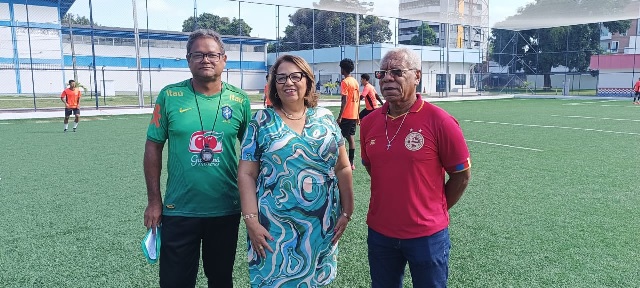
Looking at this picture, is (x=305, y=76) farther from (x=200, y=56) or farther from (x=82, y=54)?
(x=82, y=54)

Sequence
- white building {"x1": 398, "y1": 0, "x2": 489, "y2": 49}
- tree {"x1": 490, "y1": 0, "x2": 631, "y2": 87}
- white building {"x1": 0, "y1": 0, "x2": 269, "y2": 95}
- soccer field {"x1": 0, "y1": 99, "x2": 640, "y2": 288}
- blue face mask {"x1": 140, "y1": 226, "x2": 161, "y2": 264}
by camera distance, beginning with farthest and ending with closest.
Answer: tree {"x1": 490, "y1": 0, "x2": 631, "y2": 87} → white building {"x1": 0, "y1": 0, "x2": 269, "y2": 95} → white building {"x1": 398, "y1": 0, "x2": 489, "y2": 49} → soccer field {"x1": 0, "y1": 99, "x2": 640, "y2": 288} → blue face mask {"x1": 140, "y1": 226, "x2": 161, "y2": 264}

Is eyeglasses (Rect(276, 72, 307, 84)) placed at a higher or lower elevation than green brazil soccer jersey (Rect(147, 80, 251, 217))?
higher

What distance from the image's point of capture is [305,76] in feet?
7.48

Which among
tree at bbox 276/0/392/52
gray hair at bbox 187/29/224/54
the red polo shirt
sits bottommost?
the red polo shirt

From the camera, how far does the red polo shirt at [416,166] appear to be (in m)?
2.17

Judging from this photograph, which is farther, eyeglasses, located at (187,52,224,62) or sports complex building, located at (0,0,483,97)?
sports complex building, located at (0,0,483,97)

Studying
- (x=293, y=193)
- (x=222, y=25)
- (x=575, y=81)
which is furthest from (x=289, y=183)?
(x=222, y=25)

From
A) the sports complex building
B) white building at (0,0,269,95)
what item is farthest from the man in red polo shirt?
the sports complex building

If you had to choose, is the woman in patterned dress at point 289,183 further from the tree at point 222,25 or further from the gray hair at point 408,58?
the tree at point 222,25

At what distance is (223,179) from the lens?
8.13 ft

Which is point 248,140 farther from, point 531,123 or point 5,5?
point 5,5

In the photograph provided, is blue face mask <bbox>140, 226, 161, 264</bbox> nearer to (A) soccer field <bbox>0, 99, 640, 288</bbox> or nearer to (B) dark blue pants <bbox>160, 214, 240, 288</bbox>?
(B) dark blue pants <bbox>160, 214, 240, 288</bbox>

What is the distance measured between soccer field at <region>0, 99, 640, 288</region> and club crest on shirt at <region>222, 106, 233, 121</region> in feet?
5.05

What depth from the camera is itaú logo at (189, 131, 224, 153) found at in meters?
2.41
